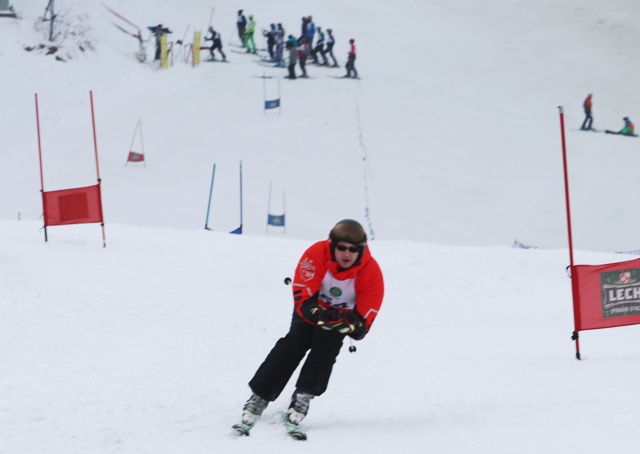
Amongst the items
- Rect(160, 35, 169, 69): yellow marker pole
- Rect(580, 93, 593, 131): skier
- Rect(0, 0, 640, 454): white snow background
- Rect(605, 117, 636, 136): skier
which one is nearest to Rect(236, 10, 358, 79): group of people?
Rect(0, 0, 640, 454): white snow background

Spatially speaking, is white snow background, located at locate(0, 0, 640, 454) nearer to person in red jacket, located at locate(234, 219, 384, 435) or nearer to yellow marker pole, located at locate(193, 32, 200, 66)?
person in red jacket, located at locate(234, 219, 384, 435)

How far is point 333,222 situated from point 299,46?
13.1m

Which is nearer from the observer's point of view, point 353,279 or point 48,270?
point 353,279

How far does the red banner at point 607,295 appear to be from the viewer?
718cm

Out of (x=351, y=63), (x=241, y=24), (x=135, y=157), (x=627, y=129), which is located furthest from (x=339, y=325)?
(x=241, y=24)

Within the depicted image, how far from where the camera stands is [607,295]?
727 centimetres

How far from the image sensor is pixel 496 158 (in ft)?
84.7

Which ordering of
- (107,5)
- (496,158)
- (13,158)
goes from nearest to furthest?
(13,158), (496,158), (107,5)

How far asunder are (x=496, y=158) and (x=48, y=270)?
711 inches

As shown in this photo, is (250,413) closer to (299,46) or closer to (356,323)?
(356,323)

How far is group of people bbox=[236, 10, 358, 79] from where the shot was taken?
2983 cm

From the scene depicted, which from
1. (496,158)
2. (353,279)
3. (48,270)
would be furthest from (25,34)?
(353,279)

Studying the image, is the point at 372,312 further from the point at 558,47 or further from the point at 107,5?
the point at 558,47

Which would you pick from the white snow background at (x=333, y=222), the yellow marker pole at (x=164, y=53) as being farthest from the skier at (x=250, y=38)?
the yellow marker pole at (x=164, y=53)
